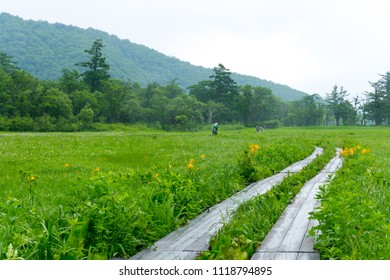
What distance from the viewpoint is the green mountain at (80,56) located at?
120 metres

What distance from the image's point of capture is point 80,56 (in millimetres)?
126875

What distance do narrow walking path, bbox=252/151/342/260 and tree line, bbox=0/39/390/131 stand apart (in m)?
56.6

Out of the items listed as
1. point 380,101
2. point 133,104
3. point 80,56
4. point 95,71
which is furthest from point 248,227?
point 80,56

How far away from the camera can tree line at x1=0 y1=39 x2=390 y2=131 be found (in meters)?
63.0

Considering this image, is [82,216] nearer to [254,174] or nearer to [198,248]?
[198,248]

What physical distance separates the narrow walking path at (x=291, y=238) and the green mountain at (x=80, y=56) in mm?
103578

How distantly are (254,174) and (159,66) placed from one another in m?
149

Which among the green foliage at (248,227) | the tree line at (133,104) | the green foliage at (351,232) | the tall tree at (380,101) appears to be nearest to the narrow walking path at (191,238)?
the green foliage at (248,227)

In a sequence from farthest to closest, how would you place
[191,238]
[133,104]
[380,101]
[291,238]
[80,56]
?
[80,56] → [380,101] → [133,104] → [191,238] → [291,238]

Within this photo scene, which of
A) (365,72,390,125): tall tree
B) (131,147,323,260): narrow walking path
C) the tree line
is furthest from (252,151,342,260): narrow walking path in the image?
(365,72,390,125): tall tree

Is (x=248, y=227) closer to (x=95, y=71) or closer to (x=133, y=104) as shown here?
(x=133, y=104)

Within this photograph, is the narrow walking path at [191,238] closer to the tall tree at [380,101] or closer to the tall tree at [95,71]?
the tall tree at [95,71]

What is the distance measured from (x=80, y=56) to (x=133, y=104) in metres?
61.1
